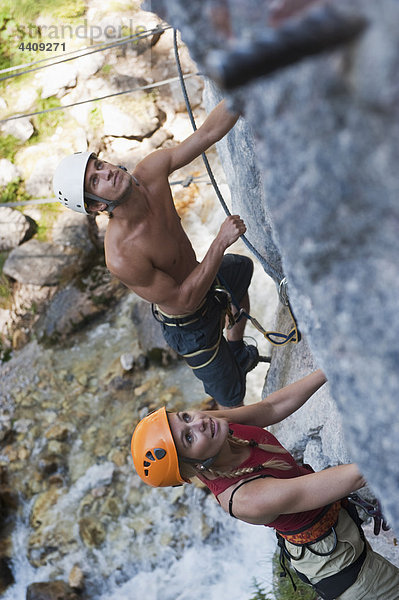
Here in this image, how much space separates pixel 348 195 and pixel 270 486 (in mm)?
1430

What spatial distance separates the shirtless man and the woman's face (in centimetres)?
103

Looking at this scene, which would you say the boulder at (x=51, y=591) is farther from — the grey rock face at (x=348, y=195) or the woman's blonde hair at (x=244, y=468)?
the grey rock face at (x=348, y=195)

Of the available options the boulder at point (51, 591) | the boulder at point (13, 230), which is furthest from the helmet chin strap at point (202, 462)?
the boulder at point (13, 230)

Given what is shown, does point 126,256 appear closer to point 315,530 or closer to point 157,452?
point 157,452

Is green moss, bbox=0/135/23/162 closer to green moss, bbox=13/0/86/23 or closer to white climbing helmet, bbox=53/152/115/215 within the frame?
green moss, bbox=13/0/86/23

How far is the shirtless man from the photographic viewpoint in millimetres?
3064

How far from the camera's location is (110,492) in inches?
217

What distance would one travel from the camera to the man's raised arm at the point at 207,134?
2.73m

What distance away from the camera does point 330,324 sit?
883 millimetres

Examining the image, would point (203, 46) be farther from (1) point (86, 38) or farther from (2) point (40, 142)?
(1) point (86, 38)

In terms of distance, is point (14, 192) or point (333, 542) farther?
point (14, 192)

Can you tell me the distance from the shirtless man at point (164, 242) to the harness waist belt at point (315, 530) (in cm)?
136

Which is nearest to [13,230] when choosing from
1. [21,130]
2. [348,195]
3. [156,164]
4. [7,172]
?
[7,172]

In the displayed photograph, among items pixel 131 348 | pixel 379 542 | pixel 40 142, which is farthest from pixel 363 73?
pixel 40 142
